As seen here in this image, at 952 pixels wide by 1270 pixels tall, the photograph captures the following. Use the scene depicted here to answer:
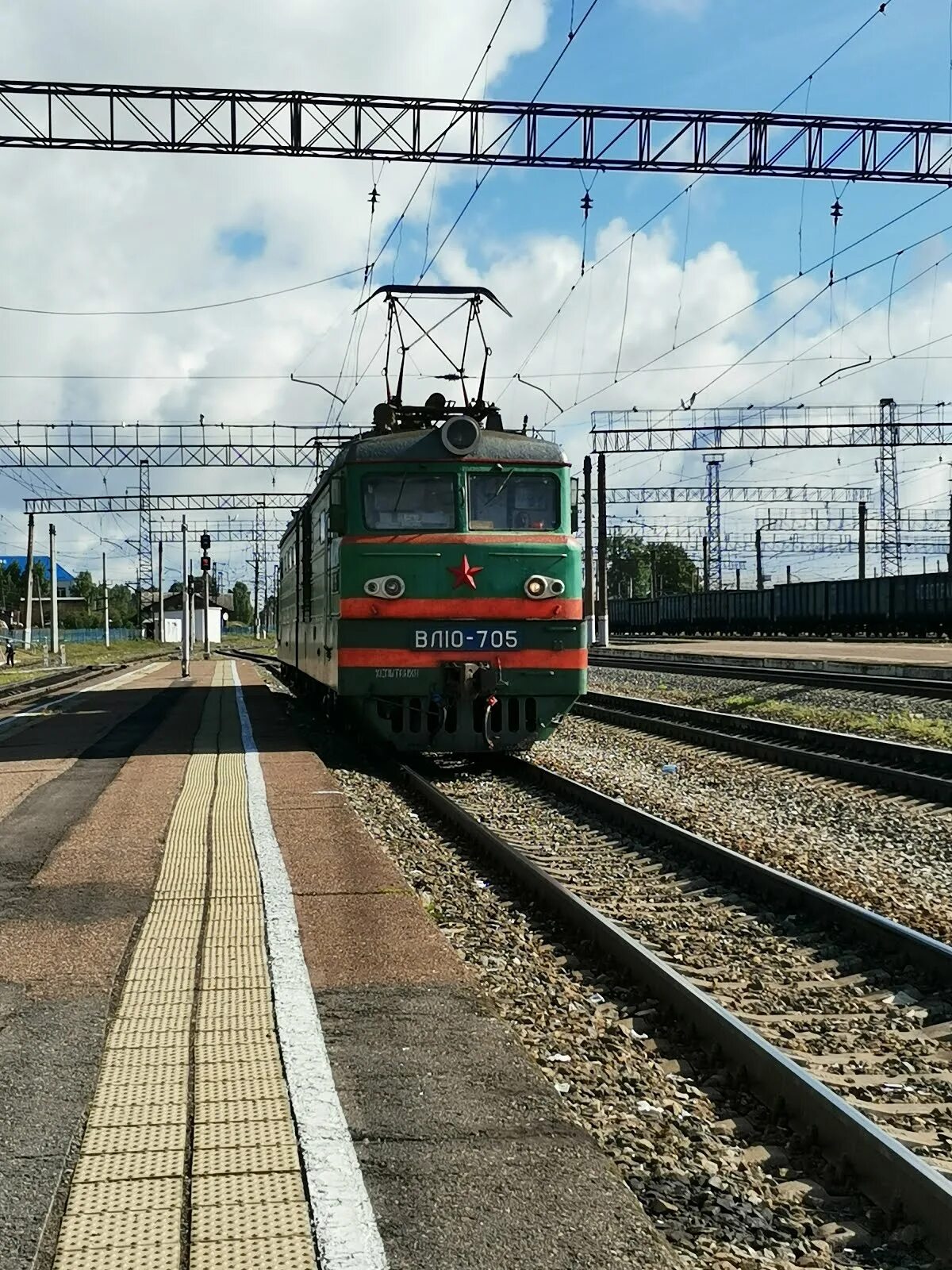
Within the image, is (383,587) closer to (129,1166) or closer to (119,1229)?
(129,1166)

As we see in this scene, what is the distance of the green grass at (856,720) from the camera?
15477 mm

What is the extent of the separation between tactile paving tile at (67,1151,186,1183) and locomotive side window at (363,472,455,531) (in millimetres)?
9209

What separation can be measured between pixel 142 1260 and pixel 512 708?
9.70 metres

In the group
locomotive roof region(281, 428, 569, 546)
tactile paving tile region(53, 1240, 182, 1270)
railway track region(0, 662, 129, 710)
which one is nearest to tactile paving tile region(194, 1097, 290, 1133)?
tactile paving tile region(53, 1240, 182, 1270)

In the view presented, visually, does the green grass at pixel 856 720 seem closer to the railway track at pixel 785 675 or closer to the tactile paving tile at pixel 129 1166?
the railway track at pixel 785 675

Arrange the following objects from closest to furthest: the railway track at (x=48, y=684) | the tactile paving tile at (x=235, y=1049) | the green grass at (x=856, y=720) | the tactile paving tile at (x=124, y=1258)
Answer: the tactile paving tile at (x=124, y=1258)
the tactile paving tile at (x=235, y=1049)
the green grass at (x=856, y=720)
the railway track at (x=48, y=684)

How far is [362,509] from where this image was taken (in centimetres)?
1227

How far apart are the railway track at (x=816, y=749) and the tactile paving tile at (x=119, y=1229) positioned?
861cm

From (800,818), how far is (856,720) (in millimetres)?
8072

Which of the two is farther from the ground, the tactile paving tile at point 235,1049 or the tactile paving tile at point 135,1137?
the tactile paving tile at point 235,1049

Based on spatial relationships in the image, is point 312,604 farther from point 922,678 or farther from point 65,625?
point 65,625

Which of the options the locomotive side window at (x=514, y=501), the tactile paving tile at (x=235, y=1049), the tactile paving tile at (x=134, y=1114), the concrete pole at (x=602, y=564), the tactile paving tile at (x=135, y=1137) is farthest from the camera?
the concrete pole at (x=602, y=564)

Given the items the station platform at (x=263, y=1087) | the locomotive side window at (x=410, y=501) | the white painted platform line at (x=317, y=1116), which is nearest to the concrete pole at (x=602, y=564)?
the locomotive side window at (x=410, y=501)

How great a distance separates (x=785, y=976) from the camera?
5559 mm
